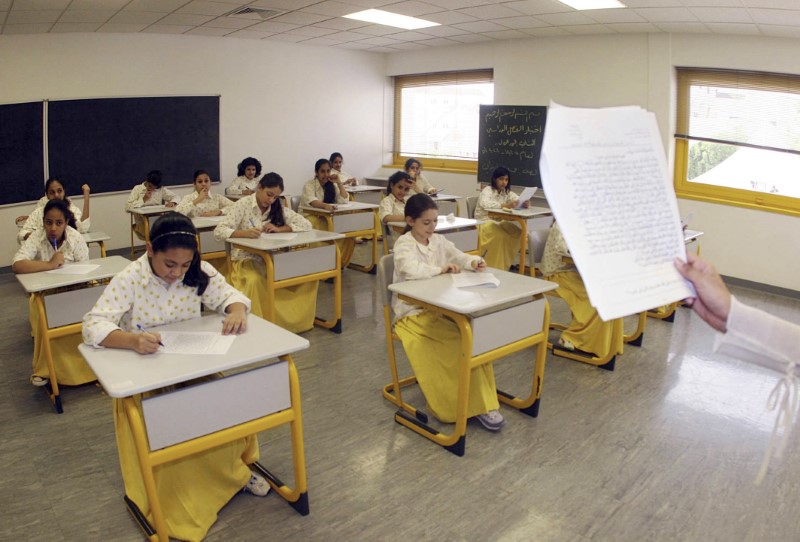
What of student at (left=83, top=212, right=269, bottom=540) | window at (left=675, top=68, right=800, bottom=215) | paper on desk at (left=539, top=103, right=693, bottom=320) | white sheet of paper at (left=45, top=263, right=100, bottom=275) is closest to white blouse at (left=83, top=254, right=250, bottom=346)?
student at (left=83, top=212, right=269, bottom=540)

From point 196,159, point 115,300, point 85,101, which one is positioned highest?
point 85,101

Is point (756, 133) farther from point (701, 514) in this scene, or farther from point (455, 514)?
point (455, 514)

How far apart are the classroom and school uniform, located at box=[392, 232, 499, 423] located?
20 centimetres

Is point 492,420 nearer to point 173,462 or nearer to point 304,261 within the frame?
point 173,462

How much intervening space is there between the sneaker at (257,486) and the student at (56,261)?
1.51m

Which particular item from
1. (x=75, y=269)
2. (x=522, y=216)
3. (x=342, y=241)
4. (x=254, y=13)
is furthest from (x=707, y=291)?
(x=254, y=13)

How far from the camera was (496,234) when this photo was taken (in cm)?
633

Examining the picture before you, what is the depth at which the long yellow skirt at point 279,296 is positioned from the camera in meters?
4.38

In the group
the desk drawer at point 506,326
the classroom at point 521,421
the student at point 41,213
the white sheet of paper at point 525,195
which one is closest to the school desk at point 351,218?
the classroom at point 521,421

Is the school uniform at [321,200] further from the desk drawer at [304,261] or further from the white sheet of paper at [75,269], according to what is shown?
the white sheet of paper at [75,269]

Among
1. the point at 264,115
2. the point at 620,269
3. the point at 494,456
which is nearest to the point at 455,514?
the point at 494,456

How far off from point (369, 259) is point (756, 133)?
4.42 m

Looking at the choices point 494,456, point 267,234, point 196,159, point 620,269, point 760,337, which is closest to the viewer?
point 620,269

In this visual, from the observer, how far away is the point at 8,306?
16.9 feet
